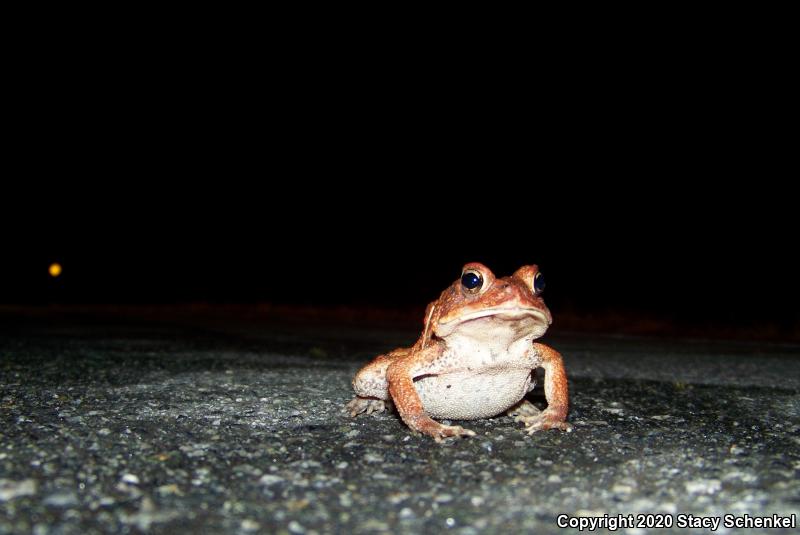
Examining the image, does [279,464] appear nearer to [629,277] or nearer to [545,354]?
[545,354]

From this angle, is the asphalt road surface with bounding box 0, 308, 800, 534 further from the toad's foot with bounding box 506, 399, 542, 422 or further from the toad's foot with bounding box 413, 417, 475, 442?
the toad's foot with bounding box 506, 399, 542, 422

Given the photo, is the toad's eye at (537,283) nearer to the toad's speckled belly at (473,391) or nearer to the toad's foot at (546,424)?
the toad's speckled belly at (473,391)

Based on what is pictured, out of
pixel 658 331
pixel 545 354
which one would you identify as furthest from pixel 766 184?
pixel 545 354

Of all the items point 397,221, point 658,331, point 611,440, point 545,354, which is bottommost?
point 658,331

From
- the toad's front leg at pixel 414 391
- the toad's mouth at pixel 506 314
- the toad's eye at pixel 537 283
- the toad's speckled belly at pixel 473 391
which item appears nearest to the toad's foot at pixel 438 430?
the toad's front leg at pixel 414 391

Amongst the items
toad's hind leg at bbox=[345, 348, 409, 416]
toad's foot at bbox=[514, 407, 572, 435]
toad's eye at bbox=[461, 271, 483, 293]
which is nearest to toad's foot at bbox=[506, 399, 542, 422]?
toad's foot at bbox=[514, 407, 572, 435]

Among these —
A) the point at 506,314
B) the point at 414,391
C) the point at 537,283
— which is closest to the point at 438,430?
the point at 414,391

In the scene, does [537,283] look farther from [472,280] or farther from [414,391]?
[414,391]
